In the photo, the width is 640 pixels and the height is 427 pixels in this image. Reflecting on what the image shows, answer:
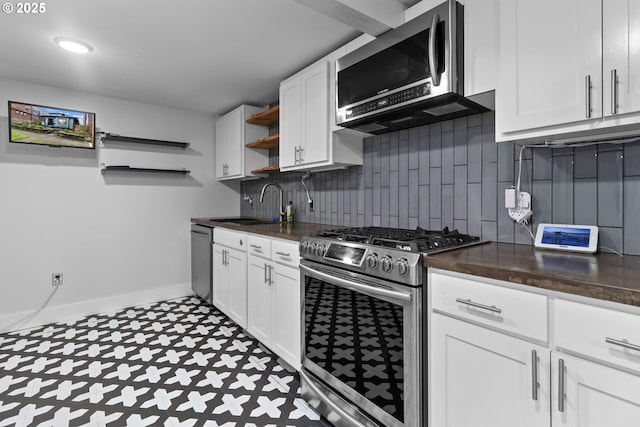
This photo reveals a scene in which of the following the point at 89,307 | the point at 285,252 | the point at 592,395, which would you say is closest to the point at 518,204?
the point at 592,395

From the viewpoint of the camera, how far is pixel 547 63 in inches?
49.1

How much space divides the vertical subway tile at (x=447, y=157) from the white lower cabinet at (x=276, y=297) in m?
1.03

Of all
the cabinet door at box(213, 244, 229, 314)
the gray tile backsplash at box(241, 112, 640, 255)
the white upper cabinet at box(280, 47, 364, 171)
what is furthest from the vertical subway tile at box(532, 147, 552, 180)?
the cabinet door at box(213, 244, 229, 314)

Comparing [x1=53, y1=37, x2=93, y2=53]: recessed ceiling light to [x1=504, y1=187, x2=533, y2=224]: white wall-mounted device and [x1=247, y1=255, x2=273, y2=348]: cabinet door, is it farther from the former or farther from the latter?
[x1=504, y1=187, x2=533, y2=224]: white wall-mounted device

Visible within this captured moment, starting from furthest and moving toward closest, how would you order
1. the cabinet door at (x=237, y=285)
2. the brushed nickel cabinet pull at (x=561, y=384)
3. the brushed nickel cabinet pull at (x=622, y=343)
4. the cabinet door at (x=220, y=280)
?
1. the cabinet door at (x=220, y=280)
2. the cabinet door at (x=237, y=285)
3. the brushed nickel cabinet pull at (x=561, y=384)
4. the brushed nickel cabinet pull at (x=622, y=343)

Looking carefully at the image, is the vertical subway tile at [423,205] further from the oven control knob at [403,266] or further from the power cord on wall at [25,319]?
the power cord on wall at [25,319]

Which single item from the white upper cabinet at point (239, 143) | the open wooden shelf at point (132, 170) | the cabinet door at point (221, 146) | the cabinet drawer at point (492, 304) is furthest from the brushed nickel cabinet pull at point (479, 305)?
the open wooden shelf at point (132, 170)

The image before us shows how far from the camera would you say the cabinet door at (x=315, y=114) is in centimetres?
236

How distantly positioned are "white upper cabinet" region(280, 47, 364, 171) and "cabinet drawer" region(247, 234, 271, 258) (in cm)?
68

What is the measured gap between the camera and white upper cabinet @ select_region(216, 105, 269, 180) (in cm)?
363

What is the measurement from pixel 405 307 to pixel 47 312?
359 cm

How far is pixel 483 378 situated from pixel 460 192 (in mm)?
1066

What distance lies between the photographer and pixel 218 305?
10.7 feet

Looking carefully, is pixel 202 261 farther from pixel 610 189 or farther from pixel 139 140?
pixel 610 189
